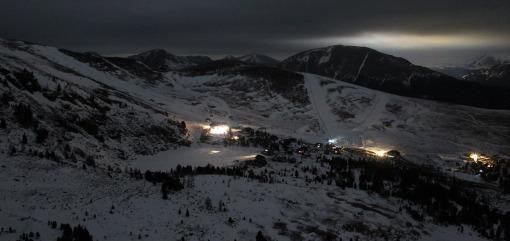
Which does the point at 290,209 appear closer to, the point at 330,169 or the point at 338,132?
the point at 330,169

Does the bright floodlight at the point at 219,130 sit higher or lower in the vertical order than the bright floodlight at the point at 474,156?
higher

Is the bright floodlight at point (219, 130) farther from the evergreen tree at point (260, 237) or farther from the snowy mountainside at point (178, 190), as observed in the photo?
the evergreen tree at point (260, 237)

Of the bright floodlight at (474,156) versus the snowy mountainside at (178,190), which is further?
the bright floodlight at (474,156)

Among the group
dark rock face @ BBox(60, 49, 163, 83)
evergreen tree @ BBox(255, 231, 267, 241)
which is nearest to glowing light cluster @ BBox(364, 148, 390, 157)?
evergreen tree @ BBox(255, 231, 267, 241)

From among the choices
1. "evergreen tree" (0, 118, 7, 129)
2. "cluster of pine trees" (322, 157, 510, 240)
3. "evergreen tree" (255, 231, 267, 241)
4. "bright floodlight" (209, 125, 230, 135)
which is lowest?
"cluster of pine trees" (322, 157, 510, 240)

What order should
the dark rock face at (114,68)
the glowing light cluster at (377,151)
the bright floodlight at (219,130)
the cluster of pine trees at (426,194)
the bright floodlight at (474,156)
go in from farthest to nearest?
the dark rock face at (114,68), the bright floodlight at (474,156), the glowing light cluster at (377,151), the bright floodlight at (219,130), the cluster of pine trees at (426,194)

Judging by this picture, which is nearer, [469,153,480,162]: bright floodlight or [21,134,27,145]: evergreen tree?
[21,134,27,145]: evergreen tree

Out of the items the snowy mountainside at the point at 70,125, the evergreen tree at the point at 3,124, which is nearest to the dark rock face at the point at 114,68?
the snowy mountainside at the point at 70,125

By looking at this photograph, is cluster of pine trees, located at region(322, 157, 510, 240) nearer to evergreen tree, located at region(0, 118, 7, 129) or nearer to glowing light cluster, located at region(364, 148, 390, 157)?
glowing light cluster, located at region(364, 148, 390, 157)

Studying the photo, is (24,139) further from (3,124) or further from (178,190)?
(178,190)

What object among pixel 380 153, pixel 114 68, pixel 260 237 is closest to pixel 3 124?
pixel 260 237

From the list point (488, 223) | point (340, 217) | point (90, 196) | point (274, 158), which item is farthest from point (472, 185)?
point (90, 196)
